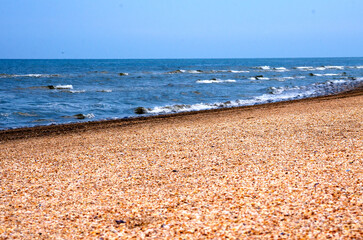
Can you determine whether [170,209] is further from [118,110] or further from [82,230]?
[118,110]

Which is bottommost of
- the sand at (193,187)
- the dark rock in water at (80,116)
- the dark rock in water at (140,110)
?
the dark rock in water at (80,116)

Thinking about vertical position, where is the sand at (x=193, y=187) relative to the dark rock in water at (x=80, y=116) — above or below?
above

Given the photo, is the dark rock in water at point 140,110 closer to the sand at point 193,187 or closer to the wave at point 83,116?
the wave at point 83,116

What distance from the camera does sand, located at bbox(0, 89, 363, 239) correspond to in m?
4.03

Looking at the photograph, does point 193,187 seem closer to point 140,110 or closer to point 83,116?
point 83,116

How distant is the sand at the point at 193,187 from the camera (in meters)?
4.03

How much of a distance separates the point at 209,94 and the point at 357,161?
844 inches

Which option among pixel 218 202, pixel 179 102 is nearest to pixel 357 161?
pixel 218 202

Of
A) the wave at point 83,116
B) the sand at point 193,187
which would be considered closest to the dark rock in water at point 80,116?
the wave at point 83,116

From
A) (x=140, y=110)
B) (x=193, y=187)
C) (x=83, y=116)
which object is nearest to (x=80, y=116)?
(x=83, y=116)

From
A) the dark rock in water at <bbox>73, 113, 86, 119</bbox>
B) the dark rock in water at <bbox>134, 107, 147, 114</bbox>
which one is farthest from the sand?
the dark rock in water at <bbox>134, 107, 147, 114</bbox>

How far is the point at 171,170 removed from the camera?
643 centimetres

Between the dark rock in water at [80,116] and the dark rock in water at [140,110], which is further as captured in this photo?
the dark rock in water at [140,110]

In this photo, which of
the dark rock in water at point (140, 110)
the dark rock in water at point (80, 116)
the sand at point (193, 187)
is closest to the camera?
the sand at point (193, 187)
